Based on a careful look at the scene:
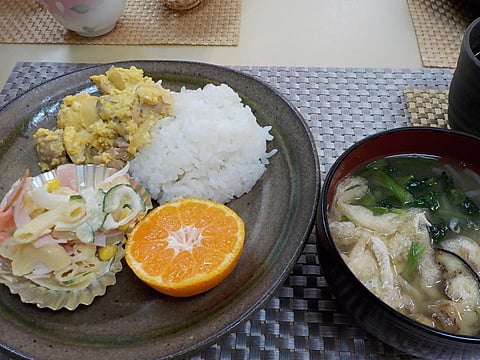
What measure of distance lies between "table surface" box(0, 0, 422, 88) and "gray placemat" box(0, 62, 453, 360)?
0.34 ft

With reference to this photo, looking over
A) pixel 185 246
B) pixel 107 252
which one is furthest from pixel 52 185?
pixel 185 246

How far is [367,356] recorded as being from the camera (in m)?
1.28

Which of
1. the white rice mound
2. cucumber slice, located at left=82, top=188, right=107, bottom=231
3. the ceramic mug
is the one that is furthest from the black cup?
the ceramic mug

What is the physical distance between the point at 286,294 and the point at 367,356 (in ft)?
0.91

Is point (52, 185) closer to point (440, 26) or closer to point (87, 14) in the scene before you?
point (87, 14)

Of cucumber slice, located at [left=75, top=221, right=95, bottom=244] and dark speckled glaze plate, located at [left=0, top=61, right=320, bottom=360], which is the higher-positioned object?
cucumber slice, located at [left=75, top=221, right=95, bottom=244]

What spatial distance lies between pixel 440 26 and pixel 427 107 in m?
0.65

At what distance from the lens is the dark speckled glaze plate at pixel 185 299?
1.18 m

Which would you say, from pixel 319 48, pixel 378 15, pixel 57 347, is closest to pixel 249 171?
pixel 57 347

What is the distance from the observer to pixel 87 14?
2.27 metres

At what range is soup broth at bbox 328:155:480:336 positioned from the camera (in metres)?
1.15

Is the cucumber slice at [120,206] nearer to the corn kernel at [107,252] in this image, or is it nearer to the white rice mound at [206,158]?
the corn kernel at [107,252]

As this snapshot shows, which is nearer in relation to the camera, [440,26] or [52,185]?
[52,185]

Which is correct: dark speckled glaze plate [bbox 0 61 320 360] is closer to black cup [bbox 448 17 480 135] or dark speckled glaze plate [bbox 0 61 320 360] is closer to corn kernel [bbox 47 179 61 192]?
corn kernel [bbox 47 179 61 192]
